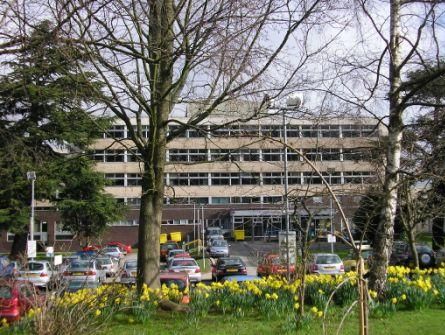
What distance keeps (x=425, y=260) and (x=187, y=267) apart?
37.5 ft

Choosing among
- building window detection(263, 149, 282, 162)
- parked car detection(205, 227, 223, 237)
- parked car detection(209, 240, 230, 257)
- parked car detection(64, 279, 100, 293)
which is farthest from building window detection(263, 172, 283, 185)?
parked car detection(205, 227, 223, 237)

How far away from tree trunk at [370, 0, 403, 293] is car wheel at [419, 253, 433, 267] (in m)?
17.3

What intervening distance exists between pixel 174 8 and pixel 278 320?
5.65m

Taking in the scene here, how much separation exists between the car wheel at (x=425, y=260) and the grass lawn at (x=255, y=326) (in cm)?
1781

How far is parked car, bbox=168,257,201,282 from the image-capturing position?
28.9m

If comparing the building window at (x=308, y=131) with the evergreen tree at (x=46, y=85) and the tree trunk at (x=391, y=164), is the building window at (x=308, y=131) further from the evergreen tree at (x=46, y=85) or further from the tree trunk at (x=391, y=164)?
the evergreen tree at (x=46, y=85)

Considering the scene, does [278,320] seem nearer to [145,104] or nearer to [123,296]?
[123,296]

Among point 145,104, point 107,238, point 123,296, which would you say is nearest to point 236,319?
point 123,296

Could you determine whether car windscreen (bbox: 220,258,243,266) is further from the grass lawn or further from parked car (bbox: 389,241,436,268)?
the grass lawn

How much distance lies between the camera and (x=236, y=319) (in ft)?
31.1

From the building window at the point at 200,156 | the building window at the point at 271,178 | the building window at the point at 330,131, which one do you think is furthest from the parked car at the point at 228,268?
the building window at the point at 330,131

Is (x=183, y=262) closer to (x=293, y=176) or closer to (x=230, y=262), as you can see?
(x=230, y=262)

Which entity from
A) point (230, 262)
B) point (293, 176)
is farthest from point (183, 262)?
point (293, 176)

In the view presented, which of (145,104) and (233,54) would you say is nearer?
(233,54)
